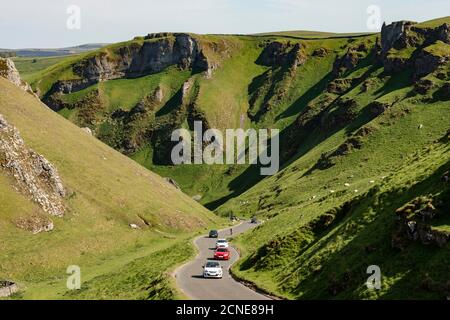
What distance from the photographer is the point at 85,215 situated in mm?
87688

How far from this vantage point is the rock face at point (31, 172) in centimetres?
8225

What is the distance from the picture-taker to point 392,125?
502ft

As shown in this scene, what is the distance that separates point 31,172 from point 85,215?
414 inches

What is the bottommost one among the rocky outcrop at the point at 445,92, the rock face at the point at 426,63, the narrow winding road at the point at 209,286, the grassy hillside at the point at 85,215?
the grassy hillside at the point at 85,215

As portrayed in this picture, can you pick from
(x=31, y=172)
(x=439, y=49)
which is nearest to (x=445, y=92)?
(x=439, y=49)

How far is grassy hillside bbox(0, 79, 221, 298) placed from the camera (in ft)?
224

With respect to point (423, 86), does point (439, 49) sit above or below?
above

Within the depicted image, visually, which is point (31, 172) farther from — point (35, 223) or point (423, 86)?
point (423, 86)

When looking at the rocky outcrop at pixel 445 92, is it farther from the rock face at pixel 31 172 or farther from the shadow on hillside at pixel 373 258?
the shadow on hillside at pixel 373 258

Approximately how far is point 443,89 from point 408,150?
32944 mm

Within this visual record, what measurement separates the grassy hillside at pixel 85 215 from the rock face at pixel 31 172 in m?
1.68

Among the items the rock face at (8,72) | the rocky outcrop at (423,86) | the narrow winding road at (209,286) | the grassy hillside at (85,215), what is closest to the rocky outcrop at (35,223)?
the grassy hillside at (85,215)
